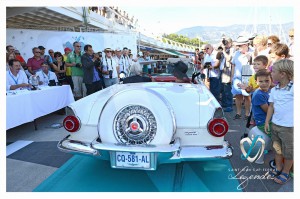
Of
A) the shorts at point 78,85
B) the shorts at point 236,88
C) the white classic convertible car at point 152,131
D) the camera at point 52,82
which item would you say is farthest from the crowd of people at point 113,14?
the white classic convertible car at point 152,131

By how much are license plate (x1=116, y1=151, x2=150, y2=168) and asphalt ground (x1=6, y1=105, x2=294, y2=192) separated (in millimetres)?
397

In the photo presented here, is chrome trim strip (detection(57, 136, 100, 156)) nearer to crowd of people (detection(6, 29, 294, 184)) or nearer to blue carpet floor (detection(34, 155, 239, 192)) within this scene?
blue carpet floor (detection(34, 155, 239, 192))

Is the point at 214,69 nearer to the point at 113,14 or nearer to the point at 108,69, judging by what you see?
the point at 108,69

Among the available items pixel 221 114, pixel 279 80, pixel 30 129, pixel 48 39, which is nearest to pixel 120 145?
pixel 221 114

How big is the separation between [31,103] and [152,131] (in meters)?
3.07

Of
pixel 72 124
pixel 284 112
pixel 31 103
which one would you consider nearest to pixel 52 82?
pixel 31 103

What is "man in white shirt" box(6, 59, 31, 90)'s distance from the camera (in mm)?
4828

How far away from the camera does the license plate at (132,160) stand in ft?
7.80

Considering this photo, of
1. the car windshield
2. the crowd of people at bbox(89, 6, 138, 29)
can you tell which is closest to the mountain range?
the car windshield

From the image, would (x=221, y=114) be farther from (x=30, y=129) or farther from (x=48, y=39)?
(x=48, y=39)

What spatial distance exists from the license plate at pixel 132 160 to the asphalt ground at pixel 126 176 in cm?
40

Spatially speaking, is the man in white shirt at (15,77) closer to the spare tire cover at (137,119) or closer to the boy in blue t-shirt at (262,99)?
the spare tire cover at (137,119)

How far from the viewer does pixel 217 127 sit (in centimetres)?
253
